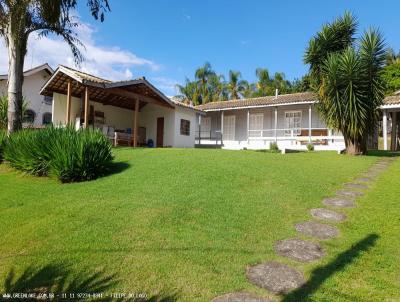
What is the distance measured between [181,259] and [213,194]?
3.01 meters

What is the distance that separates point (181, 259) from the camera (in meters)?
4.56

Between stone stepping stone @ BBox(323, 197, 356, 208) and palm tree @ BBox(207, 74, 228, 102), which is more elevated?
palm tree @ BBox(207, 74, 228, 102)

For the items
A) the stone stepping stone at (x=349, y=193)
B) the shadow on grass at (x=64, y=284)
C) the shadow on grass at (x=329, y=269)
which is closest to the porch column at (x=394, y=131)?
the stone stepping stone at (x=349, y=193)

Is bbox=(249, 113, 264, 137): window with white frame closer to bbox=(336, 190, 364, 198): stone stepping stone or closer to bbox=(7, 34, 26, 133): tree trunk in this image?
bbox=(7, 34, 26, 133): tree trunk

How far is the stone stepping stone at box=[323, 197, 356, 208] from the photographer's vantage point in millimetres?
7172

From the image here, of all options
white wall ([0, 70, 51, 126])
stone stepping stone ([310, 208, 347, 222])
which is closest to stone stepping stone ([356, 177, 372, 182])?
stone stepping stone ([310, 208, 347, 222])

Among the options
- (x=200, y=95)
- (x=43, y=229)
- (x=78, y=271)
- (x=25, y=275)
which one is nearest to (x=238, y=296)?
(x=78, y=271)

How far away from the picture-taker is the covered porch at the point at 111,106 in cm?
1692

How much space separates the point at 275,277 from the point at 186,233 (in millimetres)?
1639

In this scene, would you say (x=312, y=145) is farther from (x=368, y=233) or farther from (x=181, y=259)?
(x=181, y=259)

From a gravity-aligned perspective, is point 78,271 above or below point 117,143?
below

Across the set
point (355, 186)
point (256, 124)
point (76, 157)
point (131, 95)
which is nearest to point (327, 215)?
point (355, 186)

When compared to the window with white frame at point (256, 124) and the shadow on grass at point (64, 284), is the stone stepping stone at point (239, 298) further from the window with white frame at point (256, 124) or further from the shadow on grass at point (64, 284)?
the window with white frame at point (256, 124)

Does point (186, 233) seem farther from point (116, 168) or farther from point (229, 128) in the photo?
point (229, 128)
